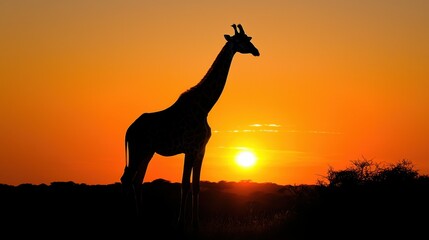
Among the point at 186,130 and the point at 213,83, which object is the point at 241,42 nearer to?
the point at 213,83

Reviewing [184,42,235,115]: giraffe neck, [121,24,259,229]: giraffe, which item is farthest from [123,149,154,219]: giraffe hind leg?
[184,42,235,115]: giraffe neck

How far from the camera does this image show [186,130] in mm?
20016

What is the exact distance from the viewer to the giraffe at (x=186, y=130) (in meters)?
20.0

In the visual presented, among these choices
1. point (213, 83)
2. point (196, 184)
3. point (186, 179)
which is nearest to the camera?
point (186, 179)

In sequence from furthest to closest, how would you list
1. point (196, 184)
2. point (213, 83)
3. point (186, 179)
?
point (213, 83)
point (196, 184)
point (186, 179)

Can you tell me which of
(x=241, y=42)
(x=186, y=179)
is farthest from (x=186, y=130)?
(x=241, y=42)

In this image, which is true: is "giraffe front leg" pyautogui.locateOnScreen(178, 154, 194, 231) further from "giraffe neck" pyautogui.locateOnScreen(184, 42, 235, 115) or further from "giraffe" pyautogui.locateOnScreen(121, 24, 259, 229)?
"giraffe neck" pyautogui.locateOnScreen(184, 42, 235, 115)

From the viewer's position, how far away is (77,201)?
25.0 metres

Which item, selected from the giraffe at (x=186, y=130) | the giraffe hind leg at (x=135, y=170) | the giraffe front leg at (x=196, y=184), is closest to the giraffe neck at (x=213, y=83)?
the giraffe at (x=186, y=130)

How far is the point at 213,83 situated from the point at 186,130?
5.25 ft

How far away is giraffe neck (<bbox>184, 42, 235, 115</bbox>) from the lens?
806 inches

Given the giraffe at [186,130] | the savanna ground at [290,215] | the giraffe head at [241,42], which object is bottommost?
the savanna ground at [290,215]

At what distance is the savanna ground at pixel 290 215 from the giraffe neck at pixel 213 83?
3.39m

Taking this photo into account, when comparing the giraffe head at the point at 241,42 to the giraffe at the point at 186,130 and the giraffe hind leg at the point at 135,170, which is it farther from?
the giraffe hind leg at the point at 135,170
